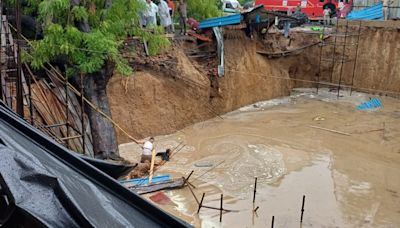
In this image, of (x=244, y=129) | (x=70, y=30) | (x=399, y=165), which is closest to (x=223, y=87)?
(x=244, y=129)

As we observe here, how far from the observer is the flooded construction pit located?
36.4 ft

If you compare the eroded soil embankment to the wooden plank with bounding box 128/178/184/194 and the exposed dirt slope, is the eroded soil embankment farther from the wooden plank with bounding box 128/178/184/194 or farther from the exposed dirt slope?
the wooden plank with bounding box 128/178/184/194

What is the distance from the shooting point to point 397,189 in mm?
12828

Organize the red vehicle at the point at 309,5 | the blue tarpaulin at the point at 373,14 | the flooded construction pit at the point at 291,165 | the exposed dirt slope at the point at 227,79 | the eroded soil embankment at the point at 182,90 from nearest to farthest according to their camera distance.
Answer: the flooded construction pit at the point at 291,165
the eroded soil embankment at the point at 182,90
the exposed dirt slope at the point at 227,79
the blue tarpaulin at the point at 373,14
the red vehicle at the point at 309,5

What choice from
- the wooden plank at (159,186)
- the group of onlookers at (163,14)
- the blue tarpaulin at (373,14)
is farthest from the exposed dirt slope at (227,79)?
the wooden plank at (159,186)

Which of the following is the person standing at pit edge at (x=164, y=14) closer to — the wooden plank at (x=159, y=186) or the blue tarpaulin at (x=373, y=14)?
the wooden plank at (x=159, y=186)

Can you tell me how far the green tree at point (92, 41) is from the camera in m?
9.69

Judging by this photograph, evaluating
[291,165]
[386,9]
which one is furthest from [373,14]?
[291,165]

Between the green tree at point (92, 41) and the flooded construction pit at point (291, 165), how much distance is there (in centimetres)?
260

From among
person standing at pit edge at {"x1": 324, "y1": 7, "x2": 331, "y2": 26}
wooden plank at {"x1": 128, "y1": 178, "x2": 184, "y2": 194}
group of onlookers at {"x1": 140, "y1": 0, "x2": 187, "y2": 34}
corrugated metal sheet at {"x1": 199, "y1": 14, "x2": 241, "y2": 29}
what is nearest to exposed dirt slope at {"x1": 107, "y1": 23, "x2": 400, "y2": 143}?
group of onlookers at {"x1": 140, "y1": 0, "x2": 187, "y2": 34}

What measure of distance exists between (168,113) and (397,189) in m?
7.94

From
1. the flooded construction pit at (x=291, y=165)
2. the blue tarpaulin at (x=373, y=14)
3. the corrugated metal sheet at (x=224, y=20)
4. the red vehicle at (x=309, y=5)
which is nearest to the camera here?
the flooded construction pit at (x=291, y=165)

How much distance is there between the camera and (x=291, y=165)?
1430 cm

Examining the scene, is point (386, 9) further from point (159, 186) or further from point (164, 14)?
point (159, 186)
